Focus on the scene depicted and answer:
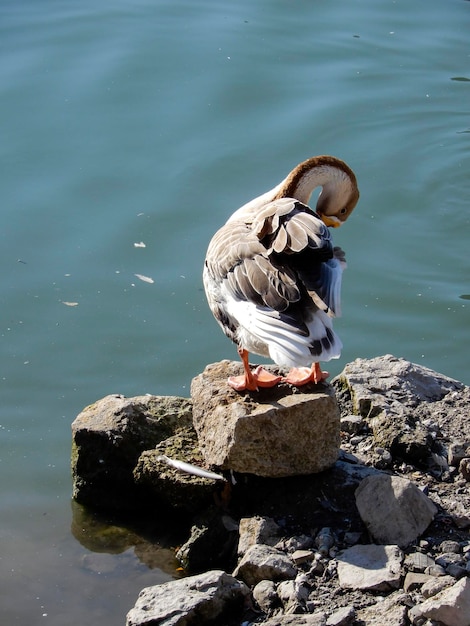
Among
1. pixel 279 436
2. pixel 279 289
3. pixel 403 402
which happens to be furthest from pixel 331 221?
pixel 279 436

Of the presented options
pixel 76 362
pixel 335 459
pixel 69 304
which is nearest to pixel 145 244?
pixel 69 304

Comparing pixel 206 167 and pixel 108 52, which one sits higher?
pixel 108 52

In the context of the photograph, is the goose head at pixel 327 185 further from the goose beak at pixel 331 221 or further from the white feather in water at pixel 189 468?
the white feather in water at pixel 189 468

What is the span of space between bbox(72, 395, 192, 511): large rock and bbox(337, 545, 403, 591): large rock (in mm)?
1431

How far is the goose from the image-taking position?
14.9 ft

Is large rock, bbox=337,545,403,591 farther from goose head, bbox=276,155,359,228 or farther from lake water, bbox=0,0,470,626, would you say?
goose head, bbox=276,155,359,228

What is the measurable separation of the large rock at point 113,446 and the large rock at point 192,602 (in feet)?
3.74

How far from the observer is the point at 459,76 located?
11031 mm

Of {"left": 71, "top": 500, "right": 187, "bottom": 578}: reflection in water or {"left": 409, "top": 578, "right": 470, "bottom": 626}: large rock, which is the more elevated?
{"left": 409, "top": 578, "right": 470, "bottom": 626}: large rock

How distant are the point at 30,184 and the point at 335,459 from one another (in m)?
4.81

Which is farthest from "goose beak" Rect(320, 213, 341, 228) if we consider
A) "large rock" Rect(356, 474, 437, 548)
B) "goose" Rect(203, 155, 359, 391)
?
"large rock" Rect(356, 474, 437, 548)

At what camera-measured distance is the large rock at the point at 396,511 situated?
4.54m

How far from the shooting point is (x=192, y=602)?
4.20 meters

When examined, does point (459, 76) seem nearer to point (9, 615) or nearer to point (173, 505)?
point (173, 505)
